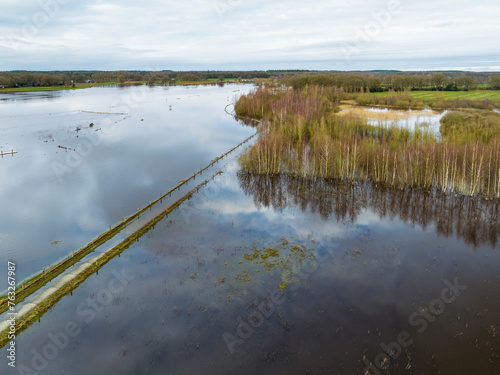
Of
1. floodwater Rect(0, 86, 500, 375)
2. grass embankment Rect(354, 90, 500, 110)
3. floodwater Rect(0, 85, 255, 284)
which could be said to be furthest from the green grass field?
floodwater Rect(0, 86, 500, 375)

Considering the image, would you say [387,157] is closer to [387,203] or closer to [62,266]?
[387,203]

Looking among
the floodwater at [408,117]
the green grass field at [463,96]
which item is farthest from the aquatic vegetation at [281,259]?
the green grass field at [463,96]

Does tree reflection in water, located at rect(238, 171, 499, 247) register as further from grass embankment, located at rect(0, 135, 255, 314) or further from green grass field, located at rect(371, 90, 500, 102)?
green grass field, located at rect(371, 90, 500, 102)

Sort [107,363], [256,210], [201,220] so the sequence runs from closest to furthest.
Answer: [107,363]
[201,220]
[256,210]

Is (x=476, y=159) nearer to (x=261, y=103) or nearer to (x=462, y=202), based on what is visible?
(x=462, y=202)

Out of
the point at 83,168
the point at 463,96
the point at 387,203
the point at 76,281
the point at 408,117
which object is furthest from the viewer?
the point at 463,96

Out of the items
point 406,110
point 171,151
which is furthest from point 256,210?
point 406,110

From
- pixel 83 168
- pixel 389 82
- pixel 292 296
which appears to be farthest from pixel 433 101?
pixel 292 296
